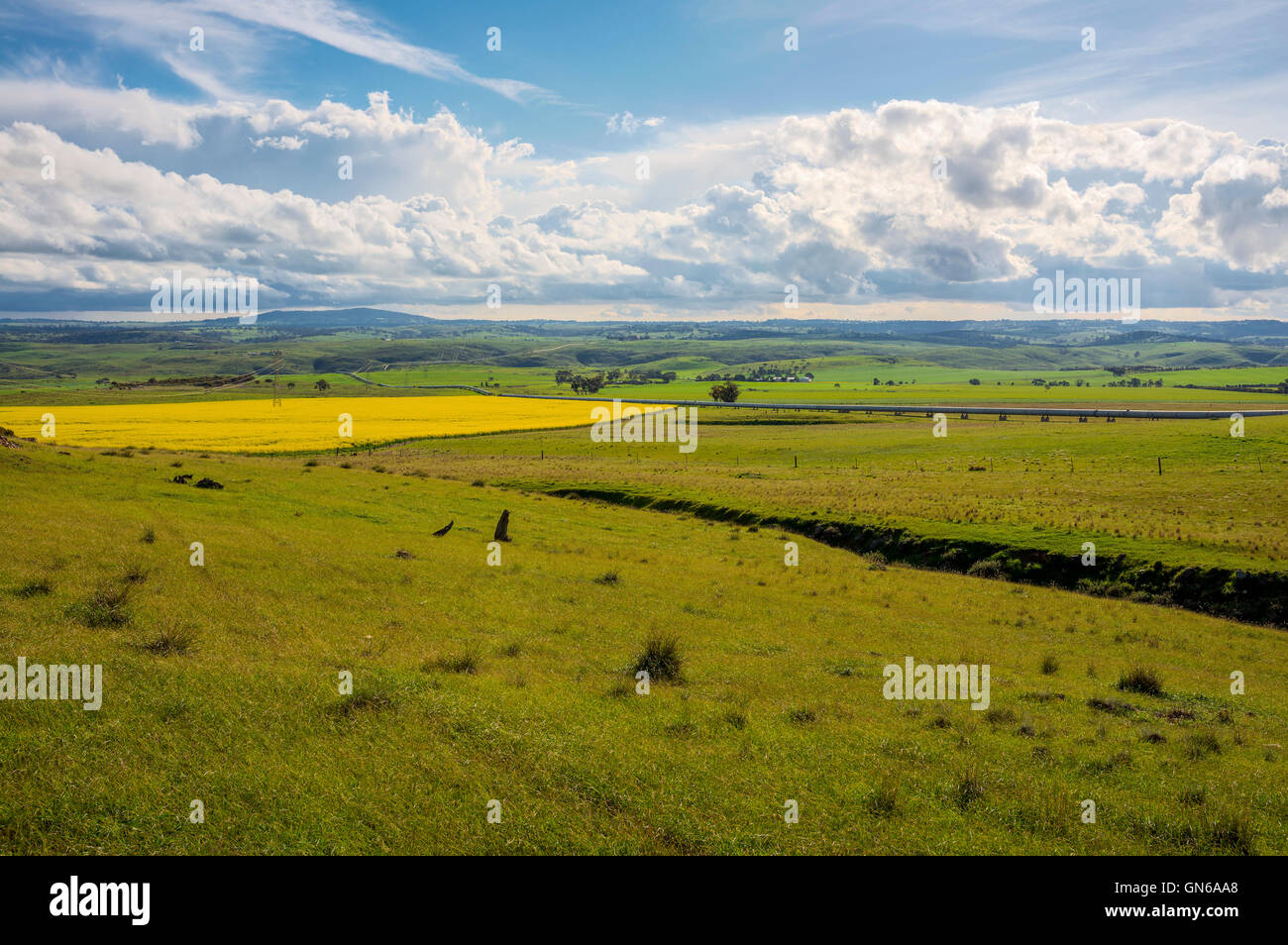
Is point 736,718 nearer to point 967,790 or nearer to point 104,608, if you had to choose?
point 967,790

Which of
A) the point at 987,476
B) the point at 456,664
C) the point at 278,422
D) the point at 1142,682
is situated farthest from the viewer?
the point at 278,422

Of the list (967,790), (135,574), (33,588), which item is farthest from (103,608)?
(967,790)

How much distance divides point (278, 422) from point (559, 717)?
115 meters

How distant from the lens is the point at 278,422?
113 metres

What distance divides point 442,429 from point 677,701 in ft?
340

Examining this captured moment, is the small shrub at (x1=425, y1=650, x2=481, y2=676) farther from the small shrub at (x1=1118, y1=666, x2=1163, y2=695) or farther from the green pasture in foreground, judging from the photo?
the green pasture in foreground

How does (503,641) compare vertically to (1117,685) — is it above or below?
above

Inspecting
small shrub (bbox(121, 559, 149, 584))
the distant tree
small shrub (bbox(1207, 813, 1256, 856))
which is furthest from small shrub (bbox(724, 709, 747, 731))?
the distant tree

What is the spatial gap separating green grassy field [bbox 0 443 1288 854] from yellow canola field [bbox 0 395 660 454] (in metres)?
63.8

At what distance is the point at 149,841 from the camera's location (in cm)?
890

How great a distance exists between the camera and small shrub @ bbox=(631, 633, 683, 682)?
54.9ft

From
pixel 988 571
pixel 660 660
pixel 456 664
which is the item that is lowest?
pixel 988 571
